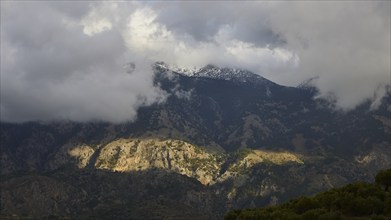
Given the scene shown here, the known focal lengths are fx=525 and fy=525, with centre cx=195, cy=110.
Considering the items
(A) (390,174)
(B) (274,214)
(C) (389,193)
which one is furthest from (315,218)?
(A) (390,174)

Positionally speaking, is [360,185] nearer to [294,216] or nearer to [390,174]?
[390,174]

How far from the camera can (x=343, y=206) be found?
92.9 meters

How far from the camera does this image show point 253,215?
100m

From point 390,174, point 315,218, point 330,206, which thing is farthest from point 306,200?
point 390,174

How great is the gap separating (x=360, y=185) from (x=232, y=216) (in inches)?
1056

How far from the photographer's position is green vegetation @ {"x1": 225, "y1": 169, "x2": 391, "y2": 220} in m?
87.2

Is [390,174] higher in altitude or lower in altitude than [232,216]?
higher

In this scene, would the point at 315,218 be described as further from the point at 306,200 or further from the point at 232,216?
the point at 232,216

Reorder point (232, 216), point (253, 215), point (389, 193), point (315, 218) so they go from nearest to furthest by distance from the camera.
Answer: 1. point (315, 218)
2. point (389, 193)
3. point (253, 215)
4. point (232, 216)

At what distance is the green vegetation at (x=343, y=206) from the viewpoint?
87.2m

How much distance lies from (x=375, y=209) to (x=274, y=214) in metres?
17.7

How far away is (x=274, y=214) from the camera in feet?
313

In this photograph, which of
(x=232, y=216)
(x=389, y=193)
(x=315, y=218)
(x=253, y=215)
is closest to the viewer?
(x=315, y=218)

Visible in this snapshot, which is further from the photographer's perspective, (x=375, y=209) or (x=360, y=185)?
(x=360, y=185)
